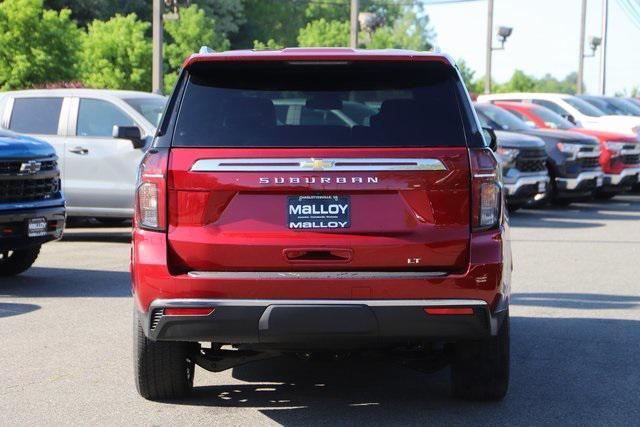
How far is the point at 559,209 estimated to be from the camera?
2192 cm

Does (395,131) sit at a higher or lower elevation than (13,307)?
higher

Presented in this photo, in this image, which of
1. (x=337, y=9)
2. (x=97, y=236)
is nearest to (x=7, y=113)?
(x=97, y=236)

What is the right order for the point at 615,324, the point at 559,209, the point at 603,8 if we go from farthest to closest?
the point at 603,8 → the point at 559,209 → the point at 615,324

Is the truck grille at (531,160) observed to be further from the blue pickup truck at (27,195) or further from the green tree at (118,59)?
the green tree at (118,59)

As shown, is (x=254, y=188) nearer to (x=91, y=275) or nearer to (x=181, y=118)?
(x=181, y=118)

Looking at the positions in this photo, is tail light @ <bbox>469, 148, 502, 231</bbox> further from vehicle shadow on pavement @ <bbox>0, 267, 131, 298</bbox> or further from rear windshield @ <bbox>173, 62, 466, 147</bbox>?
vehicle shadow on pavement @ <bbox>0, 267, 131, 298</bbox>

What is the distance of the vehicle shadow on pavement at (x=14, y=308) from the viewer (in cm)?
974

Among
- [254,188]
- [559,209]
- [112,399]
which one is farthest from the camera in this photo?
[559,209]

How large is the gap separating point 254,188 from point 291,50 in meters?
0.84

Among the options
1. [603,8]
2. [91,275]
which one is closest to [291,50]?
[91,275]

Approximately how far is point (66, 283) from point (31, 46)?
22466 millimetres

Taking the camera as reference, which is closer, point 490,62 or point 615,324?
point 615,324

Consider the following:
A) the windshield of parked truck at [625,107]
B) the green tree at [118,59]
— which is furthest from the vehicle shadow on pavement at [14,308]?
the green tree at [118,59]

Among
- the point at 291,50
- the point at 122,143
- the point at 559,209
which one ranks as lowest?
the point at 559,209
